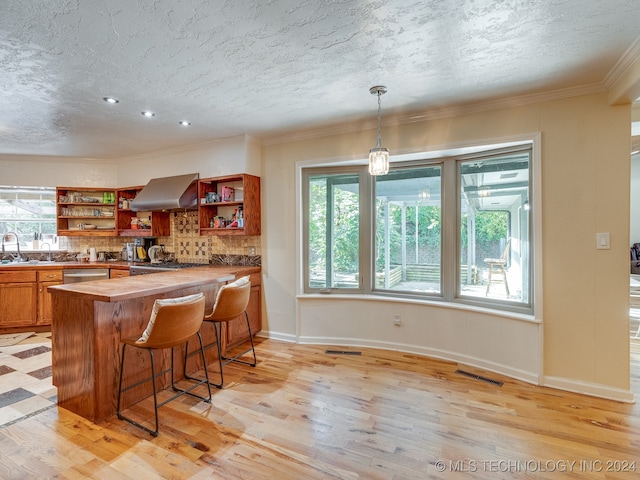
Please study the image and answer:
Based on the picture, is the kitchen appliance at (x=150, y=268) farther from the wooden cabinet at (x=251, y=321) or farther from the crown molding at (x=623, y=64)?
the crown molding at (x=623, y=64)

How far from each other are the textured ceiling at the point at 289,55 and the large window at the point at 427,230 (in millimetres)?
709

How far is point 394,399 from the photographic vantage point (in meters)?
2.49

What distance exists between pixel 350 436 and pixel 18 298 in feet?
15.4

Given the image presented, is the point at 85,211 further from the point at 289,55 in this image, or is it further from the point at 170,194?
the point at 289,55

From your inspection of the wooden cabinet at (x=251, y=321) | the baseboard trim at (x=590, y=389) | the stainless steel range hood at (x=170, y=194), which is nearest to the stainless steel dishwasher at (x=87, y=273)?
the stainless steel range hood at (x=170, y=194)

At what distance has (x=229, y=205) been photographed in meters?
4.12

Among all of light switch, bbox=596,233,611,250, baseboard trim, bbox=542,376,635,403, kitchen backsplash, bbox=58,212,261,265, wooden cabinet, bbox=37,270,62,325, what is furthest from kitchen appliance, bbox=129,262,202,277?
light switch, bbox=596,233,611,250

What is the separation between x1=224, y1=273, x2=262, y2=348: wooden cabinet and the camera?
3474mm

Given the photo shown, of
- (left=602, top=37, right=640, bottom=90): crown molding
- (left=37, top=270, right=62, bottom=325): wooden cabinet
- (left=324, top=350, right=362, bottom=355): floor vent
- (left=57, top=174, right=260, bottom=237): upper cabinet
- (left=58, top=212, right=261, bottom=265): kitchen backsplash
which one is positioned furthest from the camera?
(left=37, top=270, right=62, bottom=325): wooden cabinet

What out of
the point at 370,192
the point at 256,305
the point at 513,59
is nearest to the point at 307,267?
the point at 256,305

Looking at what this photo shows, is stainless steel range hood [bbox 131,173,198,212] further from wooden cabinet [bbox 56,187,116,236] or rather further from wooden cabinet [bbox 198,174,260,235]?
wooden cabinet [bbox 56,187,116,236]

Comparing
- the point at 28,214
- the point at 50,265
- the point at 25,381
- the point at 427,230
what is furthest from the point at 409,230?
the point at 28,214

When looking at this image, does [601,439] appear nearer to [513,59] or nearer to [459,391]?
[459,391]

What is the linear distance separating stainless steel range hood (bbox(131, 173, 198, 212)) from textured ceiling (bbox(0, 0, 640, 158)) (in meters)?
0.92
